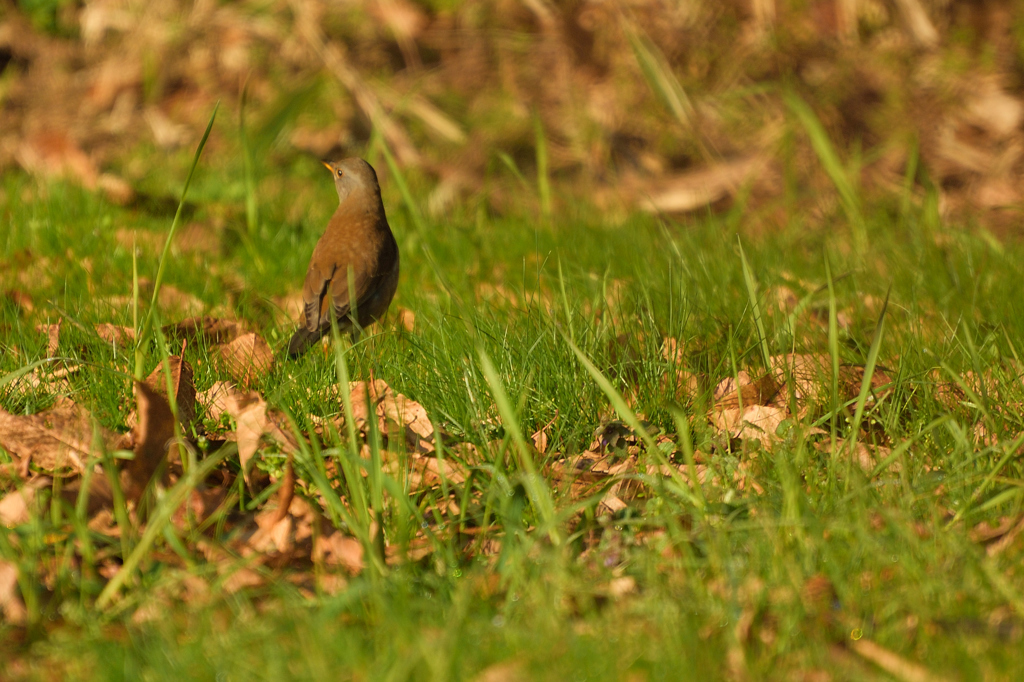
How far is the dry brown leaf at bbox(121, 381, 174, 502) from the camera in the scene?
233 centimetres

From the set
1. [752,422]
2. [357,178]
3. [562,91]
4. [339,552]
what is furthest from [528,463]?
[562,91]

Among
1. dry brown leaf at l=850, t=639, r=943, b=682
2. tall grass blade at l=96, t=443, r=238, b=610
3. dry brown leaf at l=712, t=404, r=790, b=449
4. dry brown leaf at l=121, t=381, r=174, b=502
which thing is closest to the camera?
dry brown leaf at l=850, t=639, r=943, b=682

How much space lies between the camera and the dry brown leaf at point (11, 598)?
77.9 inches

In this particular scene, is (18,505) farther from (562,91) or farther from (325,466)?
(562,91)

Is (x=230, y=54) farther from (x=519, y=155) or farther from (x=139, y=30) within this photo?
(x=519, y=155)

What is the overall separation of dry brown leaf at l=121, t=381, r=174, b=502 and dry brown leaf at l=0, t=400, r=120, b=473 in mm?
115

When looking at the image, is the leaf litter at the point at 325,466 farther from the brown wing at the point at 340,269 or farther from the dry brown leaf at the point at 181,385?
the brown wing at the point at 340,269

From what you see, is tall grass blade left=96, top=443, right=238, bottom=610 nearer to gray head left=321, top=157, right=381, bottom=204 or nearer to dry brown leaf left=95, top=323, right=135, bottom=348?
dry brown leaf left=95, top=323, right=135, bottom=348

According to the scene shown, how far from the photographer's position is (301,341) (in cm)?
332

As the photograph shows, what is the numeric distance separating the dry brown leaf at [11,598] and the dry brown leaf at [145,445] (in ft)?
1.10

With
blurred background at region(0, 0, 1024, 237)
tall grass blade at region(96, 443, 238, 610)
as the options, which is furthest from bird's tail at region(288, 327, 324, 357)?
blurred background at region(0, 0, 1024, 237)

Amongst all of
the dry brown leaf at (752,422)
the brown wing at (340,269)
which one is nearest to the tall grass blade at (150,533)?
the dry brown leaf at (752,422)

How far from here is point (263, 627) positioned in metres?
1.87

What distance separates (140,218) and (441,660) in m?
4.10
